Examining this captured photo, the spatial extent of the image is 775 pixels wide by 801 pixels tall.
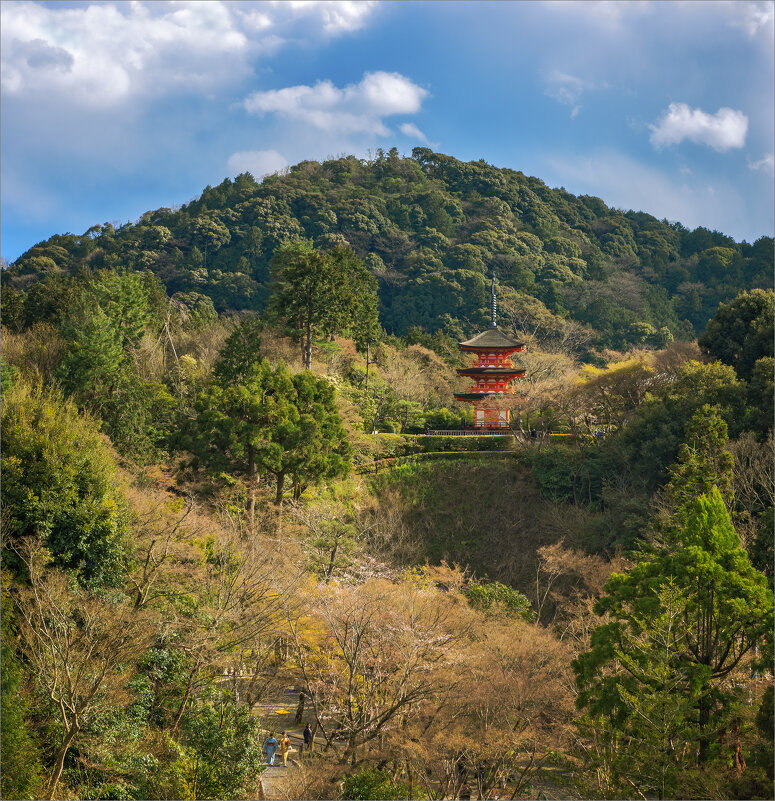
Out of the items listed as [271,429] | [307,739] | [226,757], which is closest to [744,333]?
[271,429]

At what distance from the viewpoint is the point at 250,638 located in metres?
13.3

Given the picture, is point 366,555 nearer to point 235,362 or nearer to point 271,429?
point 271,429

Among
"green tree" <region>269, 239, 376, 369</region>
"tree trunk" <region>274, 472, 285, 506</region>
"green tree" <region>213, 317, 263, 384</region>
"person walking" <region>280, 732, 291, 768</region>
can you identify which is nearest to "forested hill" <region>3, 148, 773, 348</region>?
"green tree" <region>269, 239, 376, 369</region>

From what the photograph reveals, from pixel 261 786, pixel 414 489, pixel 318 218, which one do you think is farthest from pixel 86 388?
pixel 318 218

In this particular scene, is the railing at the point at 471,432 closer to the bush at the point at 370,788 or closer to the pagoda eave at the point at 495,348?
the pagoda eave at the point at 495,348

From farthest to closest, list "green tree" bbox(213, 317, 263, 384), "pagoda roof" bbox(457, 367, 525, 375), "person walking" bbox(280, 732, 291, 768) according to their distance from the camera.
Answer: "pagoda roof" bbox(457, 367, 525, 375) → "green tree" bbox(213, 317, 263, 384) → "person walking" bbox(280, 732, 291, 768)

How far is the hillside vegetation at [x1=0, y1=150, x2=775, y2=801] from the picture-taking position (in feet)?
37.4

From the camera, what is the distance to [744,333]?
26.5 meters

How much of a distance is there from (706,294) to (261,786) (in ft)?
163

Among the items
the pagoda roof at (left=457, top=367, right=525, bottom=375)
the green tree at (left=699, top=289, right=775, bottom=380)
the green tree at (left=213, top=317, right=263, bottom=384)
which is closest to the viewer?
the green tree at (left=213, top=317, right=263, bottom=384)

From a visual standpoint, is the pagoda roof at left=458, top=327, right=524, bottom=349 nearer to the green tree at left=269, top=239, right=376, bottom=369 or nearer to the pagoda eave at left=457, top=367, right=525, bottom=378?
the pagoda eave at left=457, top=367, right=525, bottom=378

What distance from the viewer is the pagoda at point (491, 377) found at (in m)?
31.8

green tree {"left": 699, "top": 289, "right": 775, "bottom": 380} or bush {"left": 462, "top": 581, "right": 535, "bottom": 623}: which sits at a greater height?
green tree {"left": 699, "top": 289, "right": 775, "bottom": 380}

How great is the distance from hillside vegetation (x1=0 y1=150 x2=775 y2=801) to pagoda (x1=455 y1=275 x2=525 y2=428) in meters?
0.83
